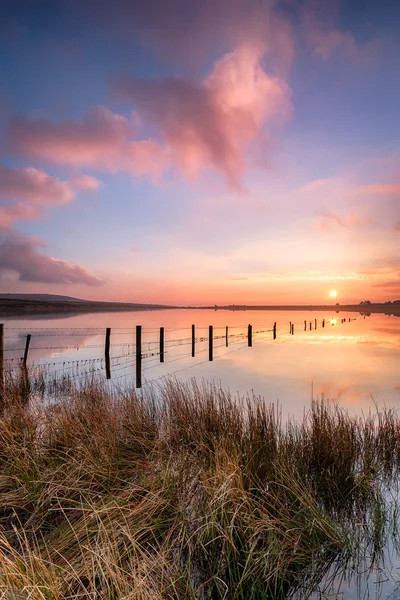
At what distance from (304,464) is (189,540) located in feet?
11.1

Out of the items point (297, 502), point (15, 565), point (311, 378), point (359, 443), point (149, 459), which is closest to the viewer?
point (15, 565)

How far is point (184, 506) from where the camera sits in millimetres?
4988

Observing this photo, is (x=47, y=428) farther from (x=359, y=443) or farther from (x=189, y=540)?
(x=359, y=443)

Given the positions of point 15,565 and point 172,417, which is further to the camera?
point 172,417

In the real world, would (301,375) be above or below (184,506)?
below

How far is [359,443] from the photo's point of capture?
825cm

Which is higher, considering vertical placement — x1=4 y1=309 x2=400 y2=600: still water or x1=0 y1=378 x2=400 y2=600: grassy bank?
x1=0 y1=378 x2=400 y2=600: grassy bank

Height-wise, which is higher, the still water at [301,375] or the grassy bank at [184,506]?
the grassy bank at [184,506]

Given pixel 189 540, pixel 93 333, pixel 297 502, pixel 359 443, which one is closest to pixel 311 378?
pixel 359 443

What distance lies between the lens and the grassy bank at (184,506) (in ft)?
12.3

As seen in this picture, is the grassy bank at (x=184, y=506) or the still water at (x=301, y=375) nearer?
the grassy bank at (x=184, y=506)

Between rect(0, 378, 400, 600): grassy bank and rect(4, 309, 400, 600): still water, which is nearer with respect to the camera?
rect(0, 378, 400, 600): grassy bank

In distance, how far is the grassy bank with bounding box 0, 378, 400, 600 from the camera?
148 inches

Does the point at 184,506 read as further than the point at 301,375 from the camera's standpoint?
No
